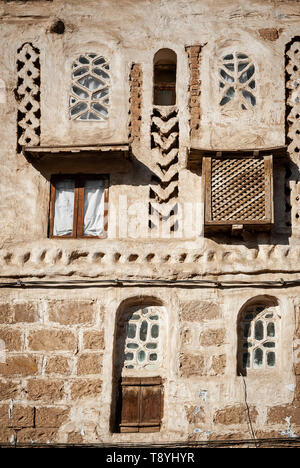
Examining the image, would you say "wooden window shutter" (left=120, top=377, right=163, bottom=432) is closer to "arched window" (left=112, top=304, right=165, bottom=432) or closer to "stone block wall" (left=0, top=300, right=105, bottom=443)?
"arched window" (left=112, top=304, right=165, bottom=432)

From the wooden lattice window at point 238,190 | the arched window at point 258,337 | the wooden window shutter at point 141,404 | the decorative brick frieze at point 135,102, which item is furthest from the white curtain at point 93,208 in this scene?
the arched window at point 258,337

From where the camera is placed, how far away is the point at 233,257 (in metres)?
10.2

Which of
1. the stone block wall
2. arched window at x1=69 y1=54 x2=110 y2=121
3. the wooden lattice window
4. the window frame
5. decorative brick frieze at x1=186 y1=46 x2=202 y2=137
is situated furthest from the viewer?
arched window at x1=69 y1=54 x2=110 y2=121

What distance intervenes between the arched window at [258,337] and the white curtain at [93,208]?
7.91 ft

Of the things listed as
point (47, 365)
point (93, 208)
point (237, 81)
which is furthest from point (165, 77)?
point (47, 365)

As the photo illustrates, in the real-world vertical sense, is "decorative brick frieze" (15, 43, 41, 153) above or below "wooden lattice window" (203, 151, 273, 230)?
above

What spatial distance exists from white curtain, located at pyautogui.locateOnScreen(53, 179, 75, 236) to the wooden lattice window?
201cm

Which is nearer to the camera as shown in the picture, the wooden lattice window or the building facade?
the building facade

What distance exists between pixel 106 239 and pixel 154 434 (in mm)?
2754

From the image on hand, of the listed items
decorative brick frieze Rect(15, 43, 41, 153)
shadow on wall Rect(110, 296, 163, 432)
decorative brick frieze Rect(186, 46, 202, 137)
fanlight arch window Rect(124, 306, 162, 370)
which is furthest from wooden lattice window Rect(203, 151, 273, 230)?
decorative brick frieze Rect(15, 43, 41, 153)

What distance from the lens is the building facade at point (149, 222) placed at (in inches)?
388

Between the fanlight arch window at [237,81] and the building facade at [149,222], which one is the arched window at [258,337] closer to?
the building facade at [149,222]

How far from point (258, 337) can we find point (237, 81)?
3.78m

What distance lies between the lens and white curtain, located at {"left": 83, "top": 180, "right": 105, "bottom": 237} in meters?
10.6
